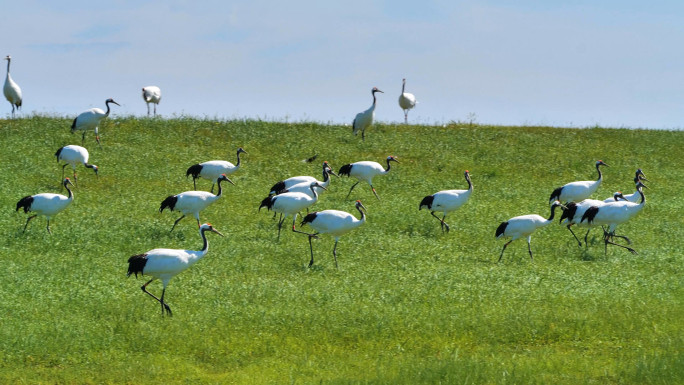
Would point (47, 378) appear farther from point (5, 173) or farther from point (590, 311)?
point (5, 173)

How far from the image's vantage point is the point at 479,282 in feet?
49.7

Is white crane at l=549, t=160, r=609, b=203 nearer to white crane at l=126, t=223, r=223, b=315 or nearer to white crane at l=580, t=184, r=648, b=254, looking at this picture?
white crane at l=580, t=184, r=648, b=254

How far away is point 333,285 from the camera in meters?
14.8

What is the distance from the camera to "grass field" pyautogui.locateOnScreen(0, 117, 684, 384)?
10.6 m

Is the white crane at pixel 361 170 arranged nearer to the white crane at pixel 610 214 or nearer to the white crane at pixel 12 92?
the white crane at pixel 610 214

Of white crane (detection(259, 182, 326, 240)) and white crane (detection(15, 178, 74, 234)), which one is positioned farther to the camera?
white crane (detection(259, 182, 326, 240))

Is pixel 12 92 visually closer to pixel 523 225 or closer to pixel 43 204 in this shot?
pixel 43 204

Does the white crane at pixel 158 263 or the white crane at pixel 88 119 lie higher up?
the white crane at pixel 88 119

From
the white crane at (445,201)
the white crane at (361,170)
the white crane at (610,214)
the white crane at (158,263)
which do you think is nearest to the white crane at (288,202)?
the white crane at (445,201)

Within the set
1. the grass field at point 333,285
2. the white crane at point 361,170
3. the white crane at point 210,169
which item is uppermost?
the white crane at point 361,170

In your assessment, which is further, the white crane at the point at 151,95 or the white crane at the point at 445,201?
the white crane at the point at 151,95

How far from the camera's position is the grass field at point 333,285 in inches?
419

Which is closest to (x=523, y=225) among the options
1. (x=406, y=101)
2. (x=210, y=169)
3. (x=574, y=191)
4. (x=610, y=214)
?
(x=610, y=214)

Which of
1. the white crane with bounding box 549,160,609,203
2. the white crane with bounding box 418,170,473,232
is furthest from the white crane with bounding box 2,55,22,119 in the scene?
the white crane with bounding box 549,160,609,203
